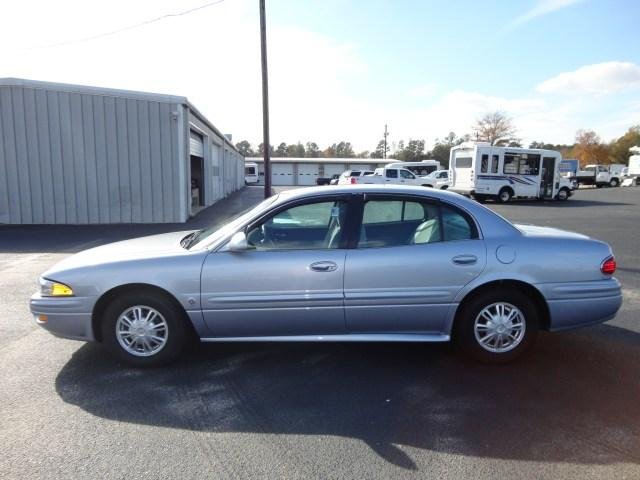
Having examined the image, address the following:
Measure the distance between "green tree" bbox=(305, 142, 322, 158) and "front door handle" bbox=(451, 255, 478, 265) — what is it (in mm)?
104312

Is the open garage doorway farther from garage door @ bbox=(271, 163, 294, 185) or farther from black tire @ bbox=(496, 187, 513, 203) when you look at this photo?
garage door @ bbox=(271, 163, 294, 185)

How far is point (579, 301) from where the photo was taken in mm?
3889

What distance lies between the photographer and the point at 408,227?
404 centimetres

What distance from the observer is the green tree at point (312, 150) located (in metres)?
108

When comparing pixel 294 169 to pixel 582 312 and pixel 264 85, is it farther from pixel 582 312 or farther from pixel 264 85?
pixel 582 312

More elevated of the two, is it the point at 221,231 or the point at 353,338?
the point at 221,231

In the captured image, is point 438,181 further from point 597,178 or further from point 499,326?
point 499,326

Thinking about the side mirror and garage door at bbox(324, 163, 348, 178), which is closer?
the side mirror

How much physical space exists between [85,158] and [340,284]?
494 inches

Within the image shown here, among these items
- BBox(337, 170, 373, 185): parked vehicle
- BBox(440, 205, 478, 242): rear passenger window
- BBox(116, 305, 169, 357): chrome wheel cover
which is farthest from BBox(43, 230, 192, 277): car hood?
BBox(337, 170, 373, 185): parked vehicle

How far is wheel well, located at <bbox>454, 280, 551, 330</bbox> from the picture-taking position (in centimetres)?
387

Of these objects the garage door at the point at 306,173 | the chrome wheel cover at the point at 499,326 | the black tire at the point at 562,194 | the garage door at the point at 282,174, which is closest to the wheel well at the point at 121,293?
the chrome wheel cover at the point at 499,326

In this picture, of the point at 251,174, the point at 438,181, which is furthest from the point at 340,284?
the point at 251,174

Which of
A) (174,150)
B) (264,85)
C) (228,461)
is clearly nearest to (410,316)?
(228,461)
